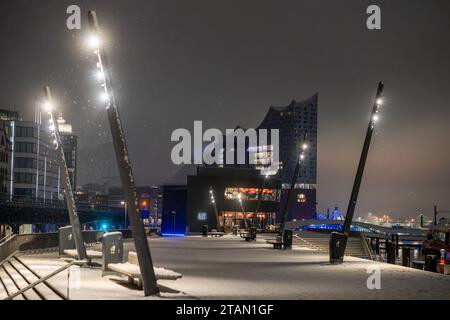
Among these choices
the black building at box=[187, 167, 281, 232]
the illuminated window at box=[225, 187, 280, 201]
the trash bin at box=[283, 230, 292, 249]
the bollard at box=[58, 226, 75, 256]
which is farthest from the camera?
the illuminated window at box=[225, 187, 280, 201]

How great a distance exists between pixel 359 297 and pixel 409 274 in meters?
8.04

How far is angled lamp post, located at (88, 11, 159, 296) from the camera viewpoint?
1608 centimetres

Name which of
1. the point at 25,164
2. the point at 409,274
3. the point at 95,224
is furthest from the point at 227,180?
the point at 409,274

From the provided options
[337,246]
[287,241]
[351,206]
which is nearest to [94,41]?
[337,246]

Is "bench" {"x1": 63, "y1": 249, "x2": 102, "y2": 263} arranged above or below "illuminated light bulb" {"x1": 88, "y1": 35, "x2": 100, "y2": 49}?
below

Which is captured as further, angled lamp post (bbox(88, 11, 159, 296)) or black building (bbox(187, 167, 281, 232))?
black building (bbox(187, 167, 281, 232))

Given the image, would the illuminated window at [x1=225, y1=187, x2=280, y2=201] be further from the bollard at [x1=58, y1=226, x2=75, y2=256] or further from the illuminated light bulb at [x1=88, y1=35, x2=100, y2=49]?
the illuminated light bulb at [x1=88, y1=35, x2=100, y2=49]

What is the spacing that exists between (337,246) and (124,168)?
1448cm

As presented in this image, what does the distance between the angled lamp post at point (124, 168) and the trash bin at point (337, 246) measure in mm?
13601

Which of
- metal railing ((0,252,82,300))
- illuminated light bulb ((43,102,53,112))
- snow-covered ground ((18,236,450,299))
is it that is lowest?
snow-covered ground ((18,236,450,299))

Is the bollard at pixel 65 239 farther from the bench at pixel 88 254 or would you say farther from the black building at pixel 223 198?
the black building at pixel 223 198

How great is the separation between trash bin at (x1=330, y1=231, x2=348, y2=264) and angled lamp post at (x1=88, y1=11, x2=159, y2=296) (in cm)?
1360

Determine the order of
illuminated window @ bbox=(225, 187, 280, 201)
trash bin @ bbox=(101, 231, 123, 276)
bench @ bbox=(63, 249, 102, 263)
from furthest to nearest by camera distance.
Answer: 1. illuminated window @ bbox=(225, 187, 280, 201)
2. bench @ bbox=(63, 249, 102, 263)
3. trash bin @ bbox=(101, 231, 123, 276)

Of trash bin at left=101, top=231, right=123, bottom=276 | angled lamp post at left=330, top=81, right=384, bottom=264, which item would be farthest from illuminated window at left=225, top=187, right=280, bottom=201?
trash bin at left=101, top=231, right=123, bottom=276
